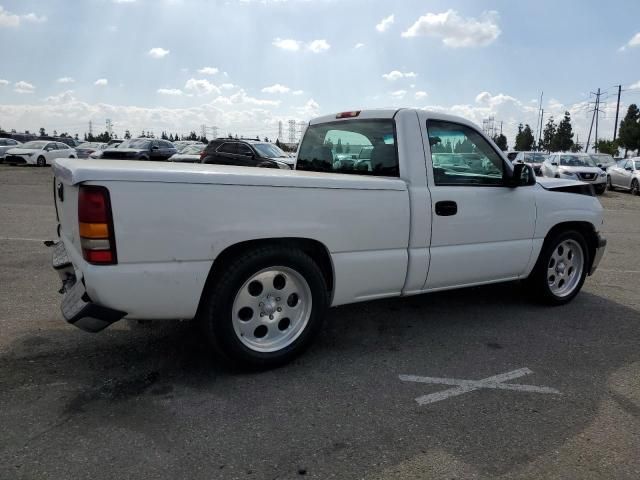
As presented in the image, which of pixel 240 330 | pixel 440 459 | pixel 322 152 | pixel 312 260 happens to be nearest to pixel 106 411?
pixel 240 330

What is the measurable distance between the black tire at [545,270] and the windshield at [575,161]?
680 inches

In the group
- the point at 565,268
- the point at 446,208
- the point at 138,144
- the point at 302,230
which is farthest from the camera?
the point at 138,144

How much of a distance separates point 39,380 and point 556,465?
3.02 metres

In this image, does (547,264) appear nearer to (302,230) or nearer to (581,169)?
(302,230)

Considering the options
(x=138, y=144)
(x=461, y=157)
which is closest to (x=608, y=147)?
(x=138, y=144)

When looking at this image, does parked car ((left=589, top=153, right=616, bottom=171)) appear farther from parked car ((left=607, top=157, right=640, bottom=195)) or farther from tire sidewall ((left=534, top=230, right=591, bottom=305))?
tire sidewall ((left=534, top=230, right=591, bottom=305))

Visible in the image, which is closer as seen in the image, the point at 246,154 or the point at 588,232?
the point at 588,232

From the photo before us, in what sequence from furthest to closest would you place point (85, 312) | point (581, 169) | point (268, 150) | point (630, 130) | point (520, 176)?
point (630, 130) → point (581, 169) → point (268, 150) → point (520, 176) → point (85, 312)

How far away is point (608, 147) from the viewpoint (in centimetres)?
5828

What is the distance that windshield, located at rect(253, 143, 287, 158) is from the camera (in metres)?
17.0

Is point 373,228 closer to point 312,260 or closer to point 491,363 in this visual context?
point 312,260

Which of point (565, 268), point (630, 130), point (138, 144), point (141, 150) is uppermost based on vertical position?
point (630, 130)

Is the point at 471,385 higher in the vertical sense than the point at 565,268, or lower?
lower

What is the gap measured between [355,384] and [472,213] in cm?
172
